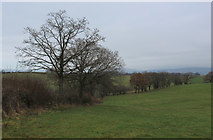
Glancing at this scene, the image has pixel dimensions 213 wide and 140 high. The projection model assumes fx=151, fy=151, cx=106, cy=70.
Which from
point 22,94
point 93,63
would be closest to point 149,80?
point 93,63

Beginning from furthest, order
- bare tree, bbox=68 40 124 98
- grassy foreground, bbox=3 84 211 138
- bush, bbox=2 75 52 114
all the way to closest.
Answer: bare tree, bbox=68 40 124 98 → bush, bbox=2 75 52 114 → grassy foreground, bbox=3 84 211 138

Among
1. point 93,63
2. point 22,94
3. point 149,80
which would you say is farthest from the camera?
point 149,80

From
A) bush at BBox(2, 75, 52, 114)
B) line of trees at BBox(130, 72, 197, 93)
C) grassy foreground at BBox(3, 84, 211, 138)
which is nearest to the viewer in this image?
grassy foreground at BBox(3, 84, 211, 138)

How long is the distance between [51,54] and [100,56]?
6.88m

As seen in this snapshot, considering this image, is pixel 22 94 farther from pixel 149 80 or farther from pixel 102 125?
pixel 149 80

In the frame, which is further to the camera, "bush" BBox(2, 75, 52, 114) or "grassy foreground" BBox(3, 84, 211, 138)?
"bush" BBox(2, 75, 52, 114)

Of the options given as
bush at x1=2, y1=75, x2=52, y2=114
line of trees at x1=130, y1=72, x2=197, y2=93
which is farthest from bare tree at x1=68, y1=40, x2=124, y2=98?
line of trees at x1=130, y1=72, x2=197, y2=93

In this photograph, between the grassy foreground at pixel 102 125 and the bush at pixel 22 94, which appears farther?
the bush at pixel 22 94

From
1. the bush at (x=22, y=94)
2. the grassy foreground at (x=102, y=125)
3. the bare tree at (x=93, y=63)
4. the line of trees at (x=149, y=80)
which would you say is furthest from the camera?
the line of trees at (x=149, y=80)

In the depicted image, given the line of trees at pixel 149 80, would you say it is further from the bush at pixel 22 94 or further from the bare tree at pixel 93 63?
the bush at pixel 22 94

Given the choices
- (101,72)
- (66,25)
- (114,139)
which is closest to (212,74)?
(101,72)

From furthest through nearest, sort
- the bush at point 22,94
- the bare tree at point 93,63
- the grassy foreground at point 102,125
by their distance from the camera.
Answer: the bare tree at point 93,63 < the bush at point 22,94 < the grassy foreground at point 102,125

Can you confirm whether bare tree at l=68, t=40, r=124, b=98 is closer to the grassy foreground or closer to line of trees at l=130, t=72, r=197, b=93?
the grassy foreground

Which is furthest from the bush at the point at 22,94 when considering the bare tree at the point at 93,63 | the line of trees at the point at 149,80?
the line of trees at the point at 149,80
